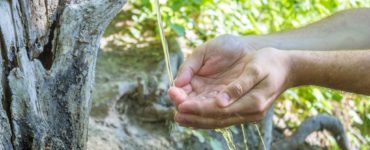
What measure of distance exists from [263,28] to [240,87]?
2.38 meters

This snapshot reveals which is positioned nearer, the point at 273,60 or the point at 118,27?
the point at 273,60

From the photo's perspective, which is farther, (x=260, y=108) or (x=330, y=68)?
(x=330, y=68)

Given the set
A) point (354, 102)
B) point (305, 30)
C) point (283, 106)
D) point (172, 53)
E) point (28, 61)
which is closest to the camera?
point (28, 61)

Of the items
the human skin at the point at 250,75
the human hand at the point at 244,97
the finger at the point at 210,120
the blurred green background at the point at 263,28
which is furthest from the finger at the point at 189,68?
the blurred green background at the point at 263,28

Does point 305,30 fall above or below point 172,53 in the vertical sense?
above

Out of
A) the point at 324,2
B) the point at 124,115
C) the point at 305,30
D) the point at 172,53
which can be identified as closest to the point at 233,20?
the point at 172,53

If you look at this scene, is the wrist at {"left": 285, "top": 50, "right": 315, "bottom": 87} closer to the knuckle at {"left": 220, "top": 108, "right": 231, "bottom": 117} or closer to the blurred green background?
the knuckle at {"left": 220, "top": 108, "right": 231, "bottom": 117}

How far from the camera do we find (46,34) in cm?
165

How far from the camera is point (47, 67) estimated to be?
1.65m

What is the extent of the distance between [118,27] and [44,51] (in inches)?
98.1

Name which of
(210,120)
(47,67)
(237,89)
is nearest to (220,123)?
(210,120)

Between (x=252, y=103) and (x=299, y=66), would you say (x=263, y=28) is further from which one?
(x=252, y=103)

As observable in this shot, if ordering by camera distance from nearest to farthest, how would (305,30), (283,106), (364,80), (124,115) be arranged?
(364,80), (305,30), (124,115), (283,106)

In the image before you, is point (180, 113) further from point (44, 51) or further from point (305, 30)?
point (305, 30)
